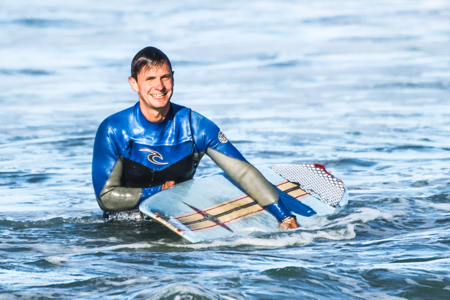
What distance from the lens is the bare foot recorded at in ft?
16.5

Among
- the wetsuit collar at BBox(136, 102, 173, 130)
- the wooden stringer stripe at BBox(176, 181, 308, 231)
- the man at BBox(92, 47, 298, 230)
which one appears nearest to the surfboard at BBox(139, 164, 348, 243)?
the wooden stringer stripe at BBox(176, 181, 308, 231)

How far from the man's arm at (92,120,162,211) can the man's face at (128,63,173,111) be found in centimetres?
36

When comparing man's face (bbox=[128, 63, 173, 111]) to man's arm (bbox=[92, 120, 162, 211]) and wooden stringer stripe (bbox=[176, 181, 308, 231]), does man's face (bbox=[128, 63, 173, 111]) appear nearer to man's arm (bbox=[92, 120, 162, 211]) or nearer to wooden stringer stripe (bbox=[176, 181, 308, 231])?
man's arm (bbox=[92, 120, 162, 211])

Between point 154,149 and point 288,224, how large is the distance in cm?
112

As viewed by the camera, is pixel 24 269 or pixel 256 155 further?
pixel 256 155

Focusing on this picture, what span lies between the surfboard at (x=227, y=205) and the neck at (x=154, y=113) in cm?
53

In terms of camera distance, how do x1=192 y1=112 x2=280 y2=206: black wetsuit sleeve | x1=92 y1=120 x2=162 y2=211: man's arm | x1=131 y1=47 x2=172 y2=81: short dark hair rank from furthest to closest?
1. x1=192 y1=112 x2=280 y2=206: black wetsuit sleeve
2. x1=92 y1=120 x2=162 y2=211: man's arm
3. x1=131 y1=47 x2=172 y2=81: short dark hair

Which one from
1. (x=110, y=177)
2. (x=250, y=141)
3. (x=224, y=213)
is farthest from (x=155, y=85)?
Result: (x=250, y=141)

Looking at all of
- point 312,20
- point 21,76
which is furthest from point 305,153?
point 312,20

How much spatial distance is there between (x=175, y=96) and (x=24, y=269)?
7.80 metres

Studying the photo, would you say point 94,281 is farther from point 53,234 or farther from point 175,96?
point 175,96

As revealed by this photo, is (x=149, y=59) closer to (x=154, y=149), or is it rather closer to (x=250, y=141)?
(x=154, y=149)

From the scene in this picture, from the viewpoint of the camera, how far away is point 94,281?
3902 millimetres

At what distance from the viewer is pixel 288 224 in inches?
199
